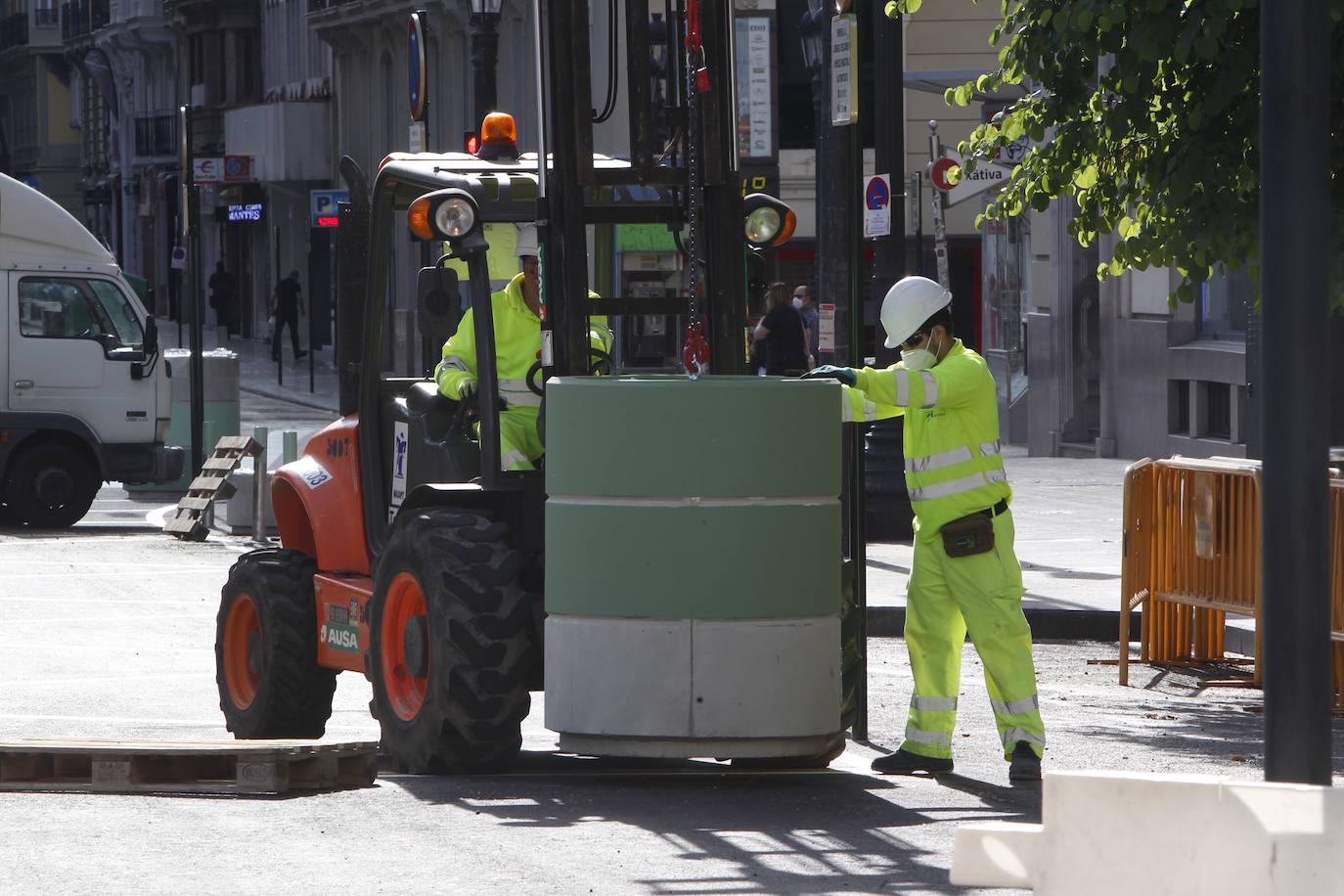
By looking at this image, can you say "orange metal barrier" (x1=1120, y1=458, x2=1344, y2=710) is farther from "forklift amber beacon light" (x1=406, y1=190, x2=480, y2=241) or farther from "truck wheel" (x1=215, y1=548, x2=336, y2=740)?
"forklift amber beacon light" (x1=406, y1=190, x2=480, y2=241)

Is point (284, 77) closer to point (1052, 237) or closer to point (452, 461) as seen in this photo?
point (1052, 237)

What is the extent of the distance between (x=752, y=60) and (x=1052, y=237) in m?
9.78

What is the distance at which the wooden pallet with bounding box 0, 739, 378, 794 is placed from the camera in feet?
26.8

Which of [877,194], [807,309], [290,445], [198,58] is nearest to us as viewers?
[877,194]

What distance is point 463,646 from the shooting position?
838cm

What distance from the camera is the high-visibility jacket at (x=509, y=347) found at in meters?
9.22

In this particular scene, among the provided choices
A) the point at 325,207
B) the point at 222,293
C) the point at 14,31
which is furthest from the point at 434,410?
the point at 14,31

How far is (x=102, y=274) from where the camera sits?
21.7m

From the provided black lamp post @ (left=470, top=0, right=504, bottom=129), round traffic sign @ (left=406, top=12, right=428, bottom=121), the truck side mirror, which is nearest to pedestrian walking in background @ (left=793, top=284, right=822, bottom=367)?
black lamp post @ (left=470, top=0, right=504, bottom=129)

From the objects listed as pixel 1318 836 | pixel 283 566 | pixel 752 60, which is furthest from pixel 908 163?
pixel 1318 836

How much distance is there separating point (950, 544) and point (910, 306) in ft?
2.70

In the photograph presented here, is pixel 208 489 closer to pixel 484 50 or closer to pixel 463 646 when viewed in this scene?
pixel 484 50

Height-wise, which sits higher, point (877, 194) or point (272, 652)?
point (877, 194)

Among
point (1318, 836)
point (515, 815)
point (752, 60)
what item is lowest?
point (515, 815)
